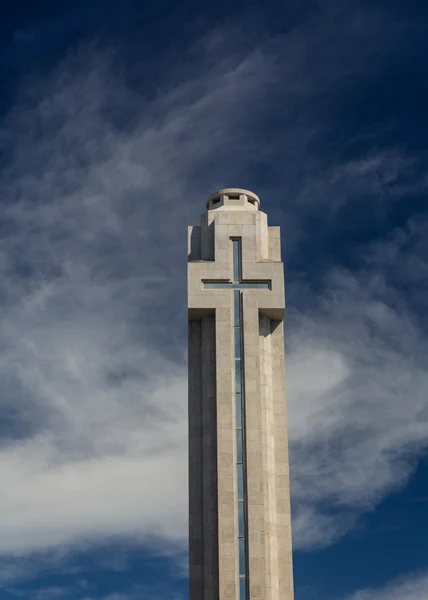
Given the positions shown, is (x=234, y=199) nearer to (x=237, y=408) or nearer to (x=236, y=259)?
(x=236, y=259)

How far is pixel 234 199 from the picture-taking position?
66375 millimetres

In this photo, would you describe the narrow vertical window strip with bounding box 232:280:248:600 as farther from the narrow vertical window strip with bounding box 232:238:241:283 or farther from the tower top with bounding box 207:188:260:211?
the tower top with bounding box 207:188:260:211

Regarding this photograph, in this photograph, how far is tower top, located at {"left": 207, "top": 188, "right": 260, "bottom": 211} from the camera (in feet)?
217

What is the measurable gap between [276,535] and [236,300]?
14599mm

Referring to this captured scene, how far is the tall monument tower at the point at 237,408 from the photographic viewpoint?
56562 mm

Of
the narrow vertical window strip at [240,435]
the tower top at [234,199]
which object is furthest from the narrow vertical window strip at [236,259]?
the tower top at [234,199]

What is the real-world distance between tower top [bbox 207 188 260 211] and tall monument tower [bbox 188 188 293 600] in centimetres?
7

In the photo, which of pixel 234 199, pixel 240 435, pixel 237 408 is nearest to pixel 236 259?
pixel 234 199

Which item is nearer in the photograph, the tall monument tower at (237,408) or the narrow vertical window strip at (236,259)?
the tall monument tower at (237,408)

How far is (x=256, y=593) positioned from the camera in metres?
55.4

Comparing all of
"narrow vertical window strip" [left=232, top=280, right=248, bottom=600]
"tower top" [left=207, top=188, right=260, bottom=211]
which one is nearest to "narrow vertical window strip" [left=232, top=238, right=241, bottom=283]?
"narrow vertical window strip" [left=232, top=280, right=248, bottom=600]

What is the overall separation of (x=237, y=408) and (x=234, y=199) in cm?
1480

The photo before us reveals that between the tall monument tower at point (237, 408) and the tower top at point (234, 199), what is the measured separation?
0.07m

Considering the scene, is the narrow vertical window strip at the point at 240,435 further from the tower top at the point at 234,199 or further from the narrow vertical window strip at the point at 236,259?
the tower top at the point at 234,199
